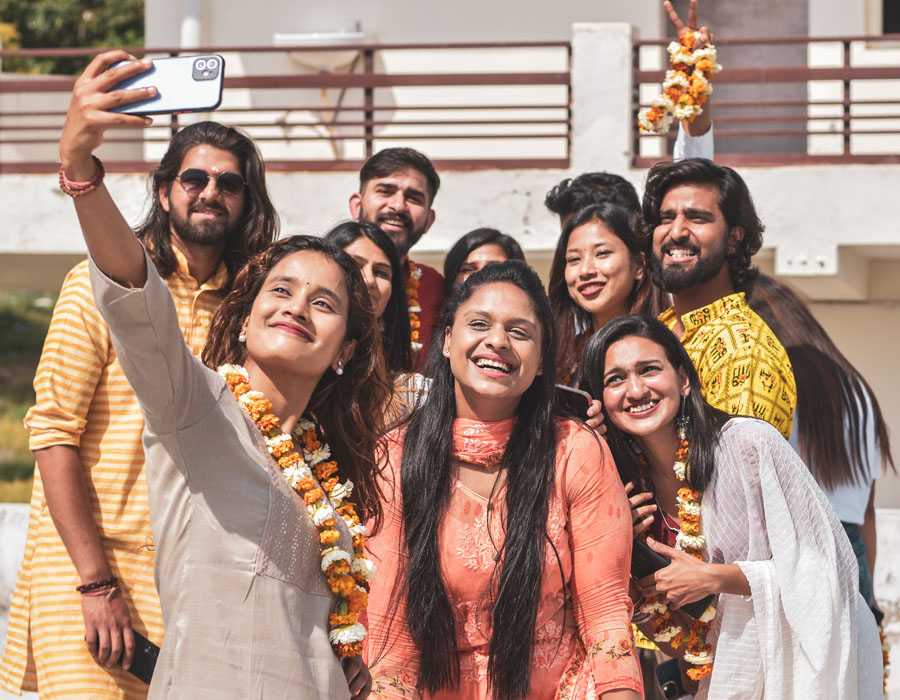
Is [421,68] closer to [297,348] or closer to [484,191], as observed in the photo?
[484,191]

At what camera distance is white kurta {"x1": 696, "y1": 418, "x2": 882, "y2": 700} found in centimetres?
324

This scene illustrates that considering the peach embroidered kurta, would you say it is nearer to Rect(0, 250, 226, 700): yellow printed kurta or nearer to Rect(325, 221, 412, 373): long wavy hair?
Rect(0, 250, 226, 700): yellow printed kurta

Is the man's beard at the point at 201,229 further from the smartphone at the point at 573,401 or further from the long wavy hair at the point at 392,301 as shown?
the smartphone at the point at 573,401

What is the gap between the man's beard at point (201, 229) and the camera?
11.6 feet

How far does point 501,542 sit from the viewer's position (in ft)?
9.80

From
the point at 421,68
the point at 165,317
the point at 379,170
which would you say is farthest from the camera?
the point at 421,68

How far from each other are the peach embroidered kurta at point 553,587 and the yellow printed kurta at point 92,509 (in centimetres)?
68

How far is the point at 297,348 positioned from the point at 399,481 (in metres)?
0.64

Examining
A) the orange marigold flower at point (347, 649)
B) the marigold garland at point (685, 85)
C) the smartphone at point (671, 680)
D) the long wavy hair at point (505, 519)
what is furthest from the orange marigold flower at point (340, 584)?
the marigold garland at point (685, 85)

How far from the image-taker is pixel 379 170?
4.76m

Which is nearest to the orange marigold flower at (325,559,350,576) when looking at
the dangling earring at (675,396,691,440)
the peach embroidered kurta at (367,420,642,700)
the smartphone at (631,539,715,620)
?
the peach embroidered kurta at (367,420,642,700)

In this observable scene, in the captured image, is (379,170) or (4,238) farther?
(4,238)

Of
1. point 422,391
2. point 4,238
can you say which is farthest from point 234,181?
point 4,238

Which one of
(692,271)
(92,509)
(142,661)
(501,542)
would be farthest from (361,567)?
(692,271)
